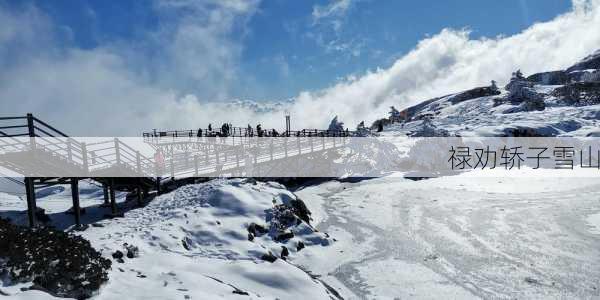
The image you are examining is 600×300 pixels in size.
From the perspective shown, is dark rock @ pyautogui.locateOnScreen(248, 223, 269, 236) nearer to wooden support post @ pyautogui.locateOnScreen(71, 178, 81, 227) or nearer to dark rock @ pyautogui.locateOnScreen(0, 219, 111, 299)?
dark rock @ pyautogui.locateOnScreen(0, 219, 111, 299)

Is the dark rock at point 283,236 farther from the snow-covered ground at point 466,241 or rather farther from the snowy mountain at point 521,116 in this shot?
the snowy mountain at point 521,116

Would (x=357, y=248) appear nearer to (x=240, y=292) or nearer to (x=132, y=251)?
(x=240, y=292)

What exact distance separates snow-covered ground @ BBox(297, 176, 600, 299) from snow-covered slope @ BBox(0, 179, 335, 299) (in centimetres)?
215

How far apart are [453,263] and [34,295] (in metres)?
13.3

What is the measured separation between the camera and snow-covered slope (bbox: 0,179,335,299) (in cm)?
943

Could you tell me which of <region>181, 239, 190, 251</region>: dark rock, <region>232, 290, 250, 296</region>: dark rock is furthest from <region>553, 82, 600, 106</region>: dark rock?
<region>232, 290, 250, 296</region>: dark rock

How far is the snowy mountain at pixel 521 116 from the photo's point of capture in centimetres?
5089

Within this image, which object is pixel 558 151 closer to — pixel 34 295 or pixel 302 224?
pixel 302 224

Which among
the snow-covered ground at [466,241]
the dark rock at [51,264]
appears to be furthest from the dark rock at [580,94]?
the dark rock at [51,264]

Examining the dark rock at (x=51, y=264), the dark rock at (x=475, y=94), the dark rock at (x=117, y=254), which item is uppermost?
the dark rock at (x=475, y=94)

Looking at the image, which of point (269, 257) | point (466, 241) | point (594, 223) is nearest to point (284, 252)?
point (269, 257)

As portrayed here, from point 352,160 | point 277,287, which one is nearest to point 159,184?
point 277,287

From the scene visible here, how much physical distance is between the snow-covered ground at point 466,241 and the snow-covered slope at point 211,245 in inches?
84.5

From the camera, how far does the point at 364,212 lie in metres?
24.9
